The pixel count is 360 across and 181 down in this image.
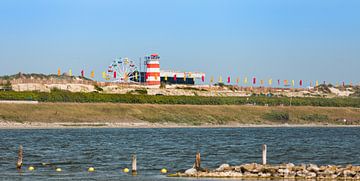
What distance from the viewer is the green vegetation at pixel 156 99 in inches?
4648

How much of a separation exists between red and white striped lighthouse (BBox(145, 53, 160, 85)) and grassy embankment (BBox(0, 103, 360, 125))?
1026 inches

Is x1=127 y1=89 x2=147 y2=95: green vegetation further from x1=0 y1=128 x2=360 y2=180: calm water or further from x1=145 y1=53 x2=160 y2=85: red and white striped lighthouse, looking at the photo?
x1=0 y1=128 x2=360 y2=180: calm water

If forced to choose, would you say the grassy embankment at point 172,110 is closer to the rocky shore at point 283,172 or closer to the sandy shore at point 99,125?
the sandy shore at point 99,125

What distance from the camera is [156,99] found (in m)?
130

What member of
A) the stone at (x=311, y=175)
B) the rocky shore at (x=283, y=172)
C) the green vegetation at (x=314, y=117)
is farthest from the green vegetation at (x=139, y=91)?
the stone at (x=311, y=175)

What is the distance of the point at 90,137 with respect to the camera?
265 ft

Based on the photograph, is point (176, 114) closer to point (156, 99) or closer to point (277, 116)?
point (156, 99)

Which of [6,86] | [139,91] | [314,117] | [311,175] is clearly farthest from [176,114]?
[311,175]

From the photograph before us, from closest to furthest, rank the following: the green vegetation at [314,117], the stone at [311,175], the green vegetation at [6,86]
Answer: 1. the stone at [311,175]
2. the green vegetation at [6,86]
3. the green vegetation at [314,117]

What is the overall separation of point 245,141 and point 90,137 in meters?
15.6

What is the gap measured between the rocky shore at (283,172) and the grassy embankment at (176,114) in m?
60.8

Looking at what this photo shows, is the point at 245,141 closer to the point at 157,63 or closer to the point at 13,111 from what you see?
the point at 13,111

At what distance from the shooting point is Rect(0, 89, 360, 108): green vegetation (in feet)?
387

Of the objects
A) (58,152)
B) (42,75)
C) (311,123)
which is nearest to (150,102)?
(311,123)
